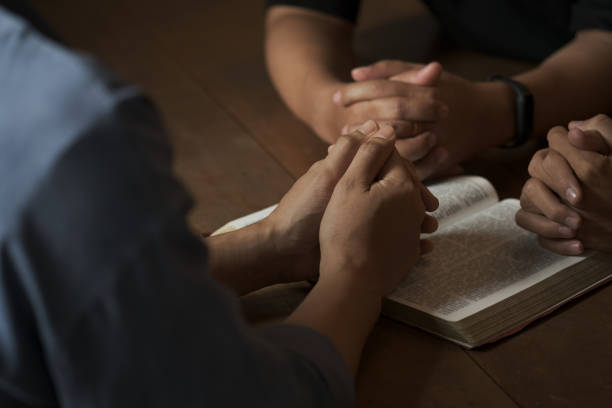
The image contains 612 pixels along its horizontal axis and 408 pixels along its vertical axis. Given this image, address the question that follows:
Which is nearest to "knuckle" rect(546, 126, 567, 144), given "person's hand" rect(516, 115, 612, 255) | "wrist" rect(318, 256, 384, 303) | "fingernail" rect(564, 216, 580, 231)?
"person's hand" rect(516, 115, 612, 255)

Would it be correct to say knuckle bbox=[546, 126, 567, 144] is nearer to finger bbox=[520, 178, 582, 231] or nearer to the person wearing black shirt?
finger bbox=[520, 178, 582, 231]

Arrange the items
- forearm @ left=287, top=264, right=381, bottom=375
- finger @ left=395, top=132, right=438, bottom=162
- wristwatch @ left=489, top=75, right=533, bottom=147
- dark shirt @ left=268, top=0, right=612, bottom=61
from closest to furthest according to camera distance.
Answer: forearm @ left=287, top=264, right=381, bottom=375 → finger @ left=395, top=132, right=438, bottom=162 → wristwatch @ left=489, top=75, right=533, bottom=147 → dark shirt @ left=268, top=0, right=612, bottom=61

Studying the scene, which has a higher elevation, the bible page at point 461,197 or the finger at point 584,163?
the finger at point 584,163

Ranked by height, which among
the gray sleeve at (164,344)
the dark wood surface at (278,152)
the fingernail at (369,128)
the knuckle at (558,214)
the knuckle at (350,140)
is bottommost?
the dark wood surface at (278,152)

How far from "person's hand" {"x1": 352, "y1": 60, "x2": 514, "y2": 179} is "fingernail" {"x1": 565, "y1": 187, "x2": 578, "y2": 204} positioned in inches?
8.4

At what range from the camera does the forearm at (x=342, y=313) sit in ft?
2.29

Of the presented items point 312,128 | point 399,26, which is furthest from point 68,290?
point 399,26

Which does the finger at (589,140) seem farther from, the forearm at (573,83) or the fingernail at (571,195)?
the forearm at (573,83)

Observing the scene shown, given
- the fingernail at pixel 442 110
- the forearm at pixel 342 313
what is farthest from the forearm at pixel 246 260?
the fingernail at pixel 442 110

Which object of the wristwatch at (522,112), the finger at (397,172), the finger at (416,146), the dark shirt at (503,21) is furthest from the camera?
the dark shirt at (503,21)

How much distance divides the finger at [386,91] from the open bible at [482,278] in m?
0.17

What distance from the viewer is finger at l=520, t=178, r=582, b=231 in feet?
2.84

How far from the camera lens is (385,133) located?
0.87 metres

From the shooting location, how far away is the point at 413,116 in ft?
3.34
